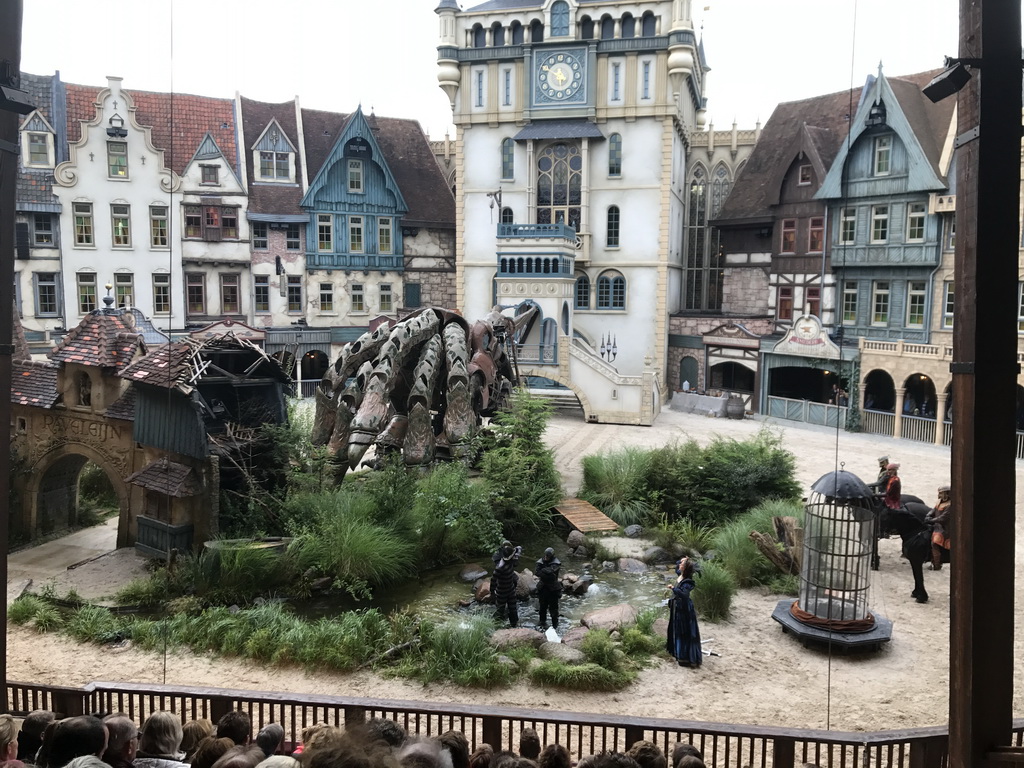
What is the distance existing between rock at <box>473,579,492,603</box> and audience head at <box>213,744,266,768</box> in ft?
28.4

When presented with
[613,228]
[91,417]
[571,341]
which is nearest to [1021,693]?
[91,417]

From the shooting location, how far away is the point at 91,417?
16.1 m

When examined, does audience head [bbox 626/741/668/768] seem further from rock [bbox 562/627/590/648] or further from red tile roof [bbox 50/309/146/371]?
red tile roof [bbox 50/309/146/371]

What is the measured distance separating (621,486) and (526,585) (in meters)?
5.71

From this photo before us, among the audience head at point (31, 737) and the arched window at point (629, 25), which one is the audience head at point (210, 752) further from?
the arched window at point (629, 25)

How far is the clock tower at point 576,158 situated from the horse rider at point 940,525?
1986 cm

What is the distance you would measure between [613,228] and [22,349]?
2424cm


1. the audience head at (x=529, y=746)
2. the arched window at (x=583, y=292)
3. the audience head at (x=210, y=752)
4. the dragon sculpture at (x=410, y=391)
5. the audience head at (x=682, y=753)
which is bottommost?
the audience head at (x=529, y=746)

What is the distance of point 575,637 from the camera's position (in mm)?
11914

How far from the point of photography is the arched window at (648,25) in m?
35.2

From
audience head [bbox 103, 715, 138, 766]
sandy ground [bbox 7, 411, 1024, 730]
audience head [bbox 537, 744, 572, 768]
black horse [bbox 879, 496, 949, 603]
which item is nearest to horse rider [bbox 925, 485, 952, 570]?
black horse [bbox 879, 496, 949, 603]

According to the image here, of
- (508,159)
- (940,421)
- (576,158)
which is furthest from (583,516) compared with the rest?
(508,159)

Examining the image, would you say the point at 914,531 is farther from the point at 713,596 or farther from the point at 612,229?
the point at 612,229

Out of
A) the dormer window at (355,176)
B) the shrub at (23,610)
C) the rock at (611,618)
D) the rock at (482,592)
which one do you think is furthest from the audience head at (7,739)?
the dormer window at (355,176)
